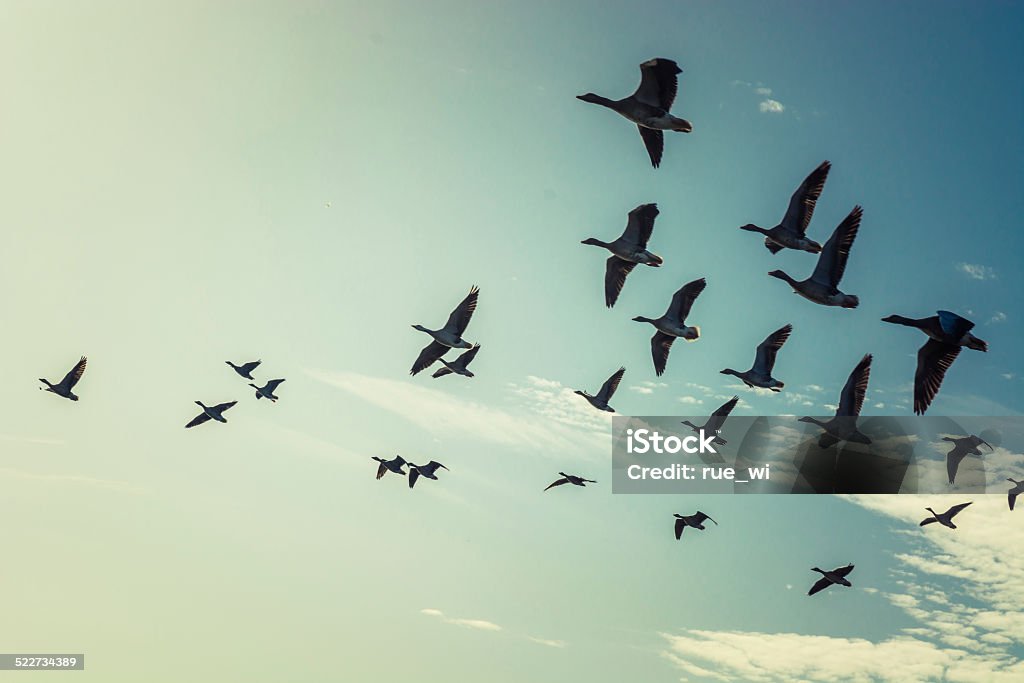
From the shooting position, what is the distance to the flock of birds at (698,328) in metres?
28.8

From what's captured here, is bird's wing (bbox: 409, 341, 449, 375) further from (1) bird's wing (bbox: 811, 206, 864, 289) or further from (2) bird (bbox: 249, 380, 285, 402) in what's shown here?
(1) bird's wing (bbox: 811, 206, 864, 289)

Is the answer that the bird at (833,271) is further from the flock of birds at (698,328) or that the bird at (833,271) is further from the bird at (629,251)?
the bird at (629,251)

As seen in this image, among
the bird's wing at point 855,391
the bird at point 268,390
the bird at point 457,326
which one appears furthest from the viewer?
the bird at point 268,390

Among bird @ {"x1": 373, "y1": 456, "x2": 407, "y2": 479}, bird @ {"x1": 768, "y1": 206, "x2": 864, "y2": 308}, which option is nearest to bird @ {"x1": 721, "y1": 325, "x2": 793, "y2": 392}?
bird @ {"x1": 768, "y1": 206, "x2": 864, "y2": 308}

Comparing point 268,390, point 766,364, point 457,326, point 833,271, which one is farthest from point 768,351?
point 268,390

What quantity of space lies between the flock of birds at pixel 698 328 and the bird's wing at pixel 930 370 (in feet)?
0.09

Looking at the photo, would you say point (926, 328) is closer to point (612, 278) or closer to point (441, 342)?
point (612, 278)

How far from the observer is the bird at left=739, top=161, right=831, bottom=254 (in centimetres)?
3008

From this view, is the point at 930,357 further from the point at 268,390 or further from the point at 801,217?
the point at 268,390

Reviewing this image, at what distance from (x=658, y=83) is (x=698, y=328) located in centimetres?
1135

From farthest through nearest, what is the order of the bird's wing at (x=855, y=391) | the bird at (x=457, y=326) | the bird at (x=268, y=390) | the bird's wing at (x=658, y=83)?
the bird at (x=268, y=390) → the bird at (x=457, y=326) → the bird's wing at (x=855, y=391) → the bird's wing at (x=658, y=83)

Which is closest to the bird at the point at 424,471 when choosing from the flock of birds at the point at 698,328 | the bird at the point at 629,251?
the flock of birds at the point at 698,328

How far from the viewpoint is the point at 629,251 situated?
114 feet

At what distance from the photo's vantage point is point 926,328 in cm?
2891
